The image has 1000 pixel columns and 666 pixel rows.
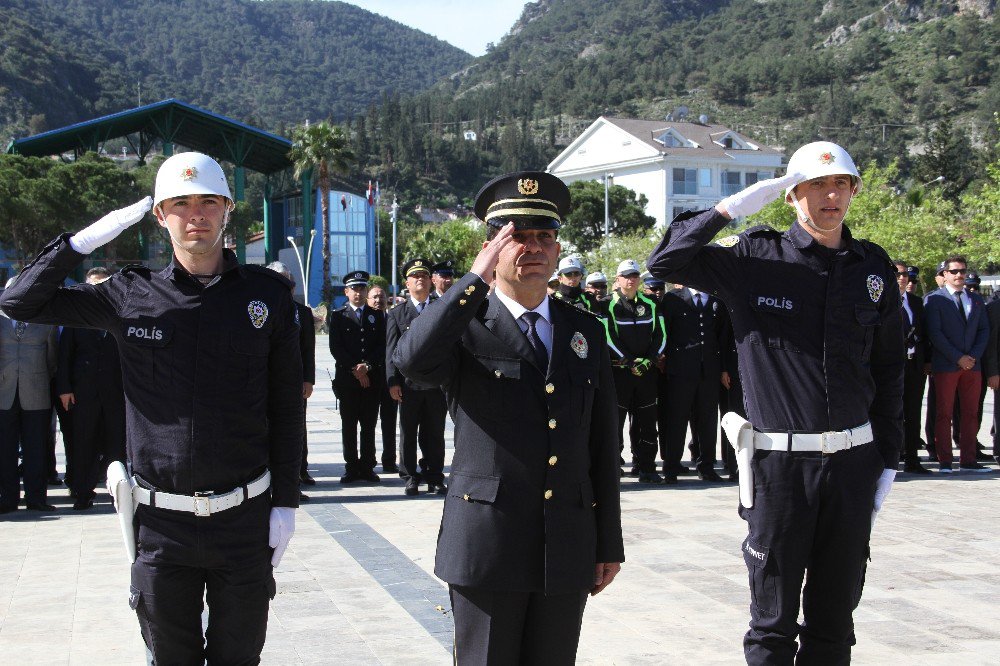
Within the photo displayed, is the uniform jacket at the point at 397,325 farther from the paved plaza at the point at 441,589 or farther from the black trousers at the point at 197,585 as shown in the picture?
the black trousers at the point at 197,585

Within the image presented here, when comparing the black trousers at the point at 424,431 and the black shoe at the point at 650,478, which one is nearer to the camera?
the black trousers at the point at 424,431

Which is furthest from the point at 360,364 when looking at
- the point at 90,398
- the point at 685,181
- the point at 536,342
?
the point at 685,181

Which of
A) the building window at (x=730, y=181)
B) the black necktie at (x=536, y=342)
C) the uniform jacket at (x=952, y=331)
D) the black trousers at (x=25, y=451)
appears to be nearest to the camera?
the black necktie at (x=536, y=342)

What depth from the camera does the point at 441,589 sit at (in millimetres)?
6605

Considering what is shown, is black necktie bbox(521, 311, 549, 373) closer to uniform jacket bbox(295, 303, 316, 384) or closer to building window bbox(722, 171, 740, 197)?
uniform jacket bbox(295, 303, 316, 384)

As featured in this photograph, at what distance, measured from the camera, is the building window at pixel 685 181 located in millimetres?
81188

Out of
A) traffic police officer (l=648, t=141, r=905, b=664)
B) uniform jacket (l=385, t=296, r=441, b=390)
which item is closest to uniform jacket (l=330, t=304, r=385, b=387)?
uniform jacket (l=385, t=296, r=441, b=390)

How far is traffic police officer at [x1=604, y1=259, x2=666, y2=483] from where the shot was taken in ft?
37.3

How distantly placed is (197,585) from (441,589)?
122 inches

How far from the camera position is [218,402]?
3680mm

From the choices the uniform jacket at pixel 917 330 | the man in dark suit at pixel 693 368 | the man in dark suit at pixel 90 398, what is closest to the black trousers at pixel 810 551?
the man in dark suit at pixel 693 368

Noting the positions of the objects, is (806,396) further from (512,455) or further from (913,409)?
(913,409)

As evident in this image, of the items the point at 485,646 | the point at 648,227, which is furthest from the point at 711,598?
the point at 648,227

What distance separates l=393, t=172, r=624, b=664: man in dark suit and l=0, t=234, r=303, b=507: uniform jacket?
693mm
